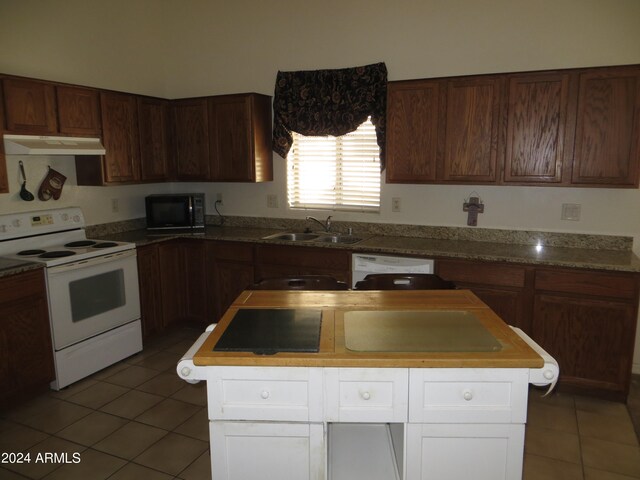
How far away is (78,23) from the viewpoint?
3.80 m

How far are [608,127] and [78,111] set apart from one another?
12.1 feet

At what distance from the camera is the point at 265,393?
1548 millimetres

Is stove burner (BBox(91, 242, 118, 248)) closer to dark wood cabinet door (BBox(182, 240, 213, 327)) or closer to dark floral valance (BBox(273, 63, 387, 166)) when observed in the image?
dark wood cabinet door (BBox(182, 240, 213, 327))

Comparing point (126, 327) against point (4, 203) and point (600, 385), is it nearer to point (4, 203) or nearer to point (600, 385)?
point (4, 203)

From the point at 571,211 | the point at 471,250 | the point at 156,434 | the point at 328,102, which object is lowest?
the point at 156,434

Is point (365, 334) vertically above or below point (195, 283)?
above

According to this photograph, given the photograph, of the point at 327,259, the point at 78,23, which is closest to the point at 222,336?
the point at 327,259

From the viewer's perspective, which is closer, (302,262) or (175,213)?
(302,262)

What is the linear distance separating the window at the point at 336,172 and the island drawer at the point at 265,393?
108 inches

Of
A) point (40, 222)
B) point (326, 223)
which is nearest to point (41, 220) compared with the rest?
point (40, 222)

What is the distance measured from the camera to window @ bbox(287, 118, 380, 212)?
408 cm

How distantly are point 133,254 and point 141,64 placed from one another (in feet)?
6.49

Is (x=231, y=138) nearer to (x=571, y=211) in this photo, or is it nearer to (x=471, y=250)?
(x=471, y=250)

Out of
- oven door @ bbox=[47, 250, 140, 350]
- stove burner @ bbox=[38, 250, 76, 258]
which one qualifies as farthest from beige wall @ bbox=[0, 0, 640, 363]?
oven door @ bbox=[47, 250, 140, 350]
